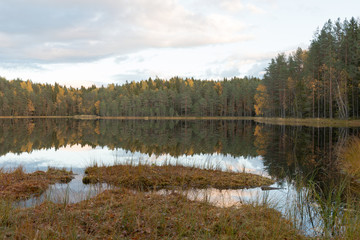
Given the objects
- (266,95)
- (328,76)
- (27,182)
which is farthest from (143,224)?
(266,95)

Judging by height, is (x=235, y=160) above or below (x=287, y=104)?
below

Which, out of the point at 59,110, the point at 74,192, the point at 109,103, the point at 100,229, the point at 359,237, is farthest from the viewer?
the point at 59,110

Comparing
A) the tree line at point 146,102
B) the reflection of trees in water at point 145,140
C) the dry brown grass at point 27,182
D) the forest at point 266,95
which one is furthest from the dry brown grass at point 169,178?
the tree line at point 146,102

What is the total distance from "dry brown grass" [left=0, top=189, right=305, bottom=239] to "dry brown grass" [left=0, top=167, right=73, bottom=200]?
3.38 meters

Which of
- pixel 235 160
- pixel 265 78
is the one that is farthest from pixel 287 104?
pixel 235 160

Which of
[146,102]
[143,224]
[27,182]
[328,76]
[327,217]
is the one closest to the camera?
[143,224]

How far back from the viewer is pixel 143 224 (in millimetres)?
6758

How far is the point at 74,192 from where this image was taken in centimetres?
1117

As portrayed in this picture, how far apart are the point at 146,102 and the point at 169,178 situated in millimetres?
117820

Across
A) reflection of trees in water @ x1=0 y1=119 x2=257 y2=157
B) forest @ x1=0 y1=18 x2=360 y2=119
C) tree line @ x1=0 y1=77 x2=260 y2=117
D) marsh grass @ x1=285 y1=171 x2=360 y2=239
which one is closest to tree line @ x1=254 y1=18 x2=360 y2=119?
forest @ x1=0 y1=18 x2=360 y2=119

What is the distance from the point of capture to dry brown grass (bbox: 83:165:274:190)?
500 inches

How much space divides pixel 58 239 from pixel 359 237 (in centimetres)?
642

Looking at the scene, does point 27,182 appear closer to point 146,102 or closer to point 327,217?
point 327,217

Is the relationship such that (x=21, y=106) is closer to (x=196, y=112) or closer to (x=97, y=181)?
(x=196, y=112)
